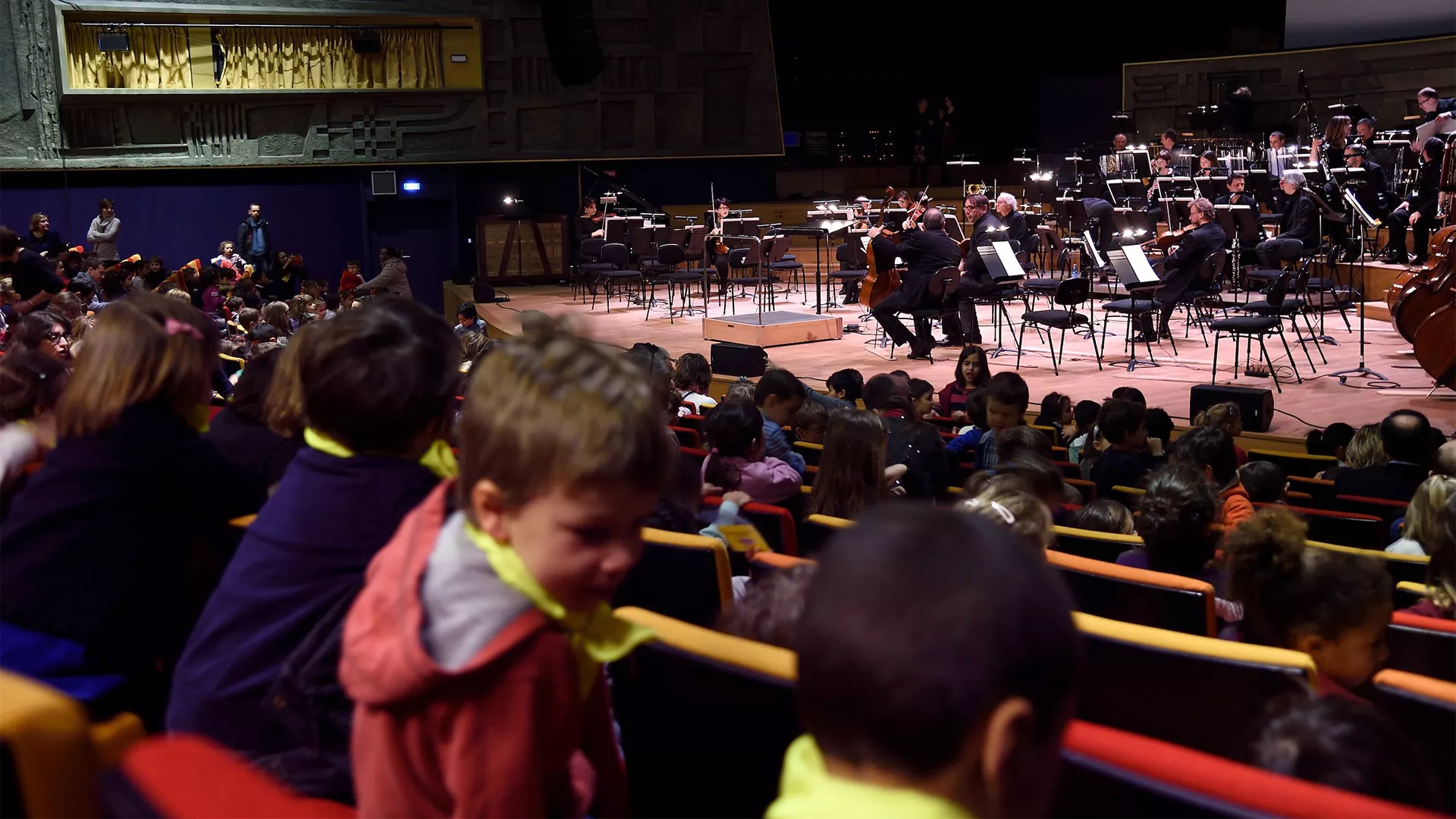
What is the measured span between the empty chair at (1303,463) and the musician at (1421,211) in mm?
5527

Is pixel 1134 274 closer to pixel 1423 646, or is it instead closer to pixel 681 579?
pixel 1423 646

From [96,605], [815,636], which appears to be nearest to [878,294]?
[96,605]

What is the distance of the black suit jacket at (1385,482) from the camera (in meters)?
4.48

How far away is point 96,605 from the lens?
1.82 m

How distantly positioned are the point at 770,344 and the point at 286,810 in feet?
33.5

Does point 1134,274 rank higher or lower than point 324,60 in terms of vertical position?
lower

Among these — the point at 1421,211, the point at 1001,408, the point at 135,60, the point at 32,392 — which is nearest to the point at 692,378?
the point at 1001,408

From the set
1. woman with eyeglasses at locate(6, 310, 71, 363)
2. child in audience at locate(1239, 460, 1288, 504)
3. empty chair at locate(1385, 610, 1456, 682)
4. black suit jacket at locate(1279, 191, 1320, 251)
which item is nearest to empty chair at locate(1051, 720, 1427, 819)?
empty chair at locate(1385, 610, 1456, 682)

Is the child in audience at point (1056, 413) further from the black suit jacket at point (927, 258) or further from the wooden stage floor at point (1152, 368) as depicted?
the black suit jacket at point (927, 258)

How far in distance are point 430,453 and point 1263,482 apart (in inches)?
137

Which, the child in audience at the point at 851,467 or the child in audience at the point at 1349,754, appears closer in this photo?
the child in audience at the point at 1349,754

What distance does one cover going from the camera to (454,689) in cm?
113

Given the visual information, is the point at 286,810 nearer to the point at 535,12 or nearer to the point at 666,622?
the point at 666,622

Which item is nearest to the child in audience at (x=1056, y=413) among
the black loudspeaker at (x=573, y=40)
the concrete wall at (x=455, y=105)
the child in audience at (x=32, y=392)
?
the child in audience at (x=32, y=392)
